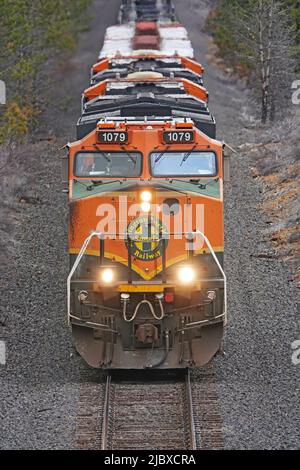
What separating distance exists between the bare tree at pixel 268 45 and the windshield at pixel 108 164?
1944cm

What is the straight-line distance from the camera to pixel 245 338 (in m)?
15.4

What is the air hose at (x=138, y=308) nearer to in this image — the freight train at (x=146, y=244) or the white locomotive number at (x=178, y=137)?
the freight train at (x=146, y=244)

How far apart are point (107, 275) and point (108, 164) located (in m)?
1.74

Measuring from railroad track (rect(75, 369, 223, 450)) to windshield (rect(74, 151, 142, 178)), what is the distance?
2.93 m

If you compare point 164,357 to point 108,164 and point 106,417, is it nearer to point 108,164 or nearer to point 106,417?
point 106,417

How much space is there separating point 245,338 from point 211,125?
340cm

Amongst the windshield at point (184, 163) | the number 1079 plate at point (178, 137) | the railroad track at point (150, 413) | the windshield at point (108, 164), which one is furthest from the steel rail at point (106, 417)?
the number 1079 plate at point (178, 137)

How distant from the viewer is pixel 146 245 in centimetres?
1360

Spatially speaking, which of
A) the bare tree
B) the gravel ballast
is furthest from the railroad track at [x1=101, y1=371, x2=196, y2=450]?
the bare tree

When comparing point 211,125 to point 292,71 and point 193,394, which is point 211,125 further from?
point 292,71

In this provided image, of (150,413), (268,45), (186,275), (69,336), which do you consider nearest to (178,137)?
(186,275)

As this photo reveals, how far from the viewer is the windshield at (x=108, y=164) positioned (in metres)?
14.1

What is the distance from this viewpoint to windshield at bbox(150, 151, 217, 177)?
1409cm
